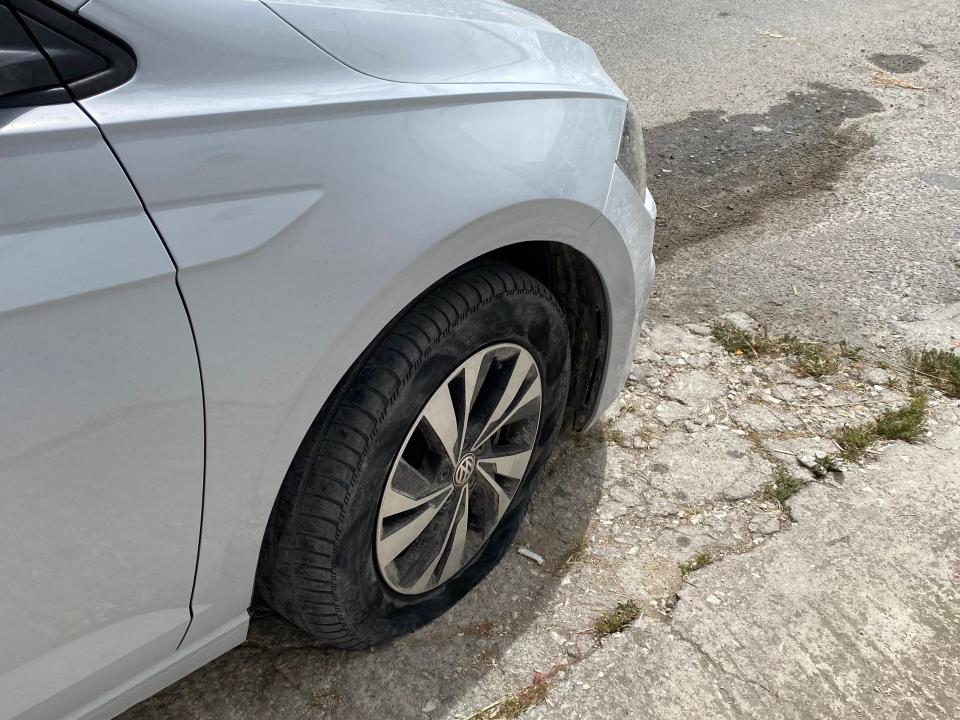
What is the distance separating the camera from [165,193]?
113 centimetres

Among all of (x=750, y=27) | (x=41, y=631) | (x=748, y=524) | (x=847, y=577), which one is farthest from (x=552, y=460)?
(x=750, y=27)

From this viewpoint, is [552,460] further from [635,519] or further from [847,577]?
[847,577]

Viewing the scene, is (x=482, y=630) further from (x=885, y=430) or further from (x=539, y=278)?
(x=885, y=430)

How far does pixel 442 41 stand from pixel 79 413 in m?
0.95

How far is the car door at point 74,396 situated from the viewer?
1024mm

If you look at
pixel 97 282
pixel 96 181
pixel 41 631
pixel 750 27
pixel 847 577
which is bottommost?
pixel 847 577

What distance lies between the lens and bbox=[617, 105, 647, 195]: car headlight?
196cm

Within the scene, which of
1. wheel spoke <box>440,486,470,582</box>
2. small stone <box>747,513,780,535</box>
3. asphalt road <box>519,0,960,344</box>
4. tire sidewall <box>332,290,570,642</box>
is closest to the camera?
tire sidewall <box>332,290,570,642</box>

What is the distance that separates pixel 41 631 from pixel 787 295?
2704 millimetres

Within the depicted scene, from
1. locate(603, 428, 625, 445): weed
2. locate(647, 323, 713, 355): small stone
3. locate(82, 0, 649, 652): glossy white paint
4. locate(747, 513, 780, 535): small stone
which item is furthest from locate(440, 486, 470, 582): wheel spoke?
locate(647, 323, 713, 355): small stone

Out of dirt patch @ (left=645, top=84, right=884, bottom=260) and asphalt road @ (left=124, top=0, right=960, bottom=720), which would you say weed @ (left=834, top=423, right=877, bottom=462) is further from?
dirt patch @ (left=645, top=84, right=884, bottom=260)

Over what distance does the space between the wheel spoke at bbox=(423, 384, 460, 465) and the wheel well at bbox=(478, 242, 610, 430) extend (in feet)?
1.19

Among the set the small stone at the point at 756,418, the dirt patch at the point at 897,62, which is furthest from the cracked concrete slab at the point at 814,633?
the dirt patch at the point at 897,62

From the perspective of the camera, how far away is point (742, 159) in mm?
4062
